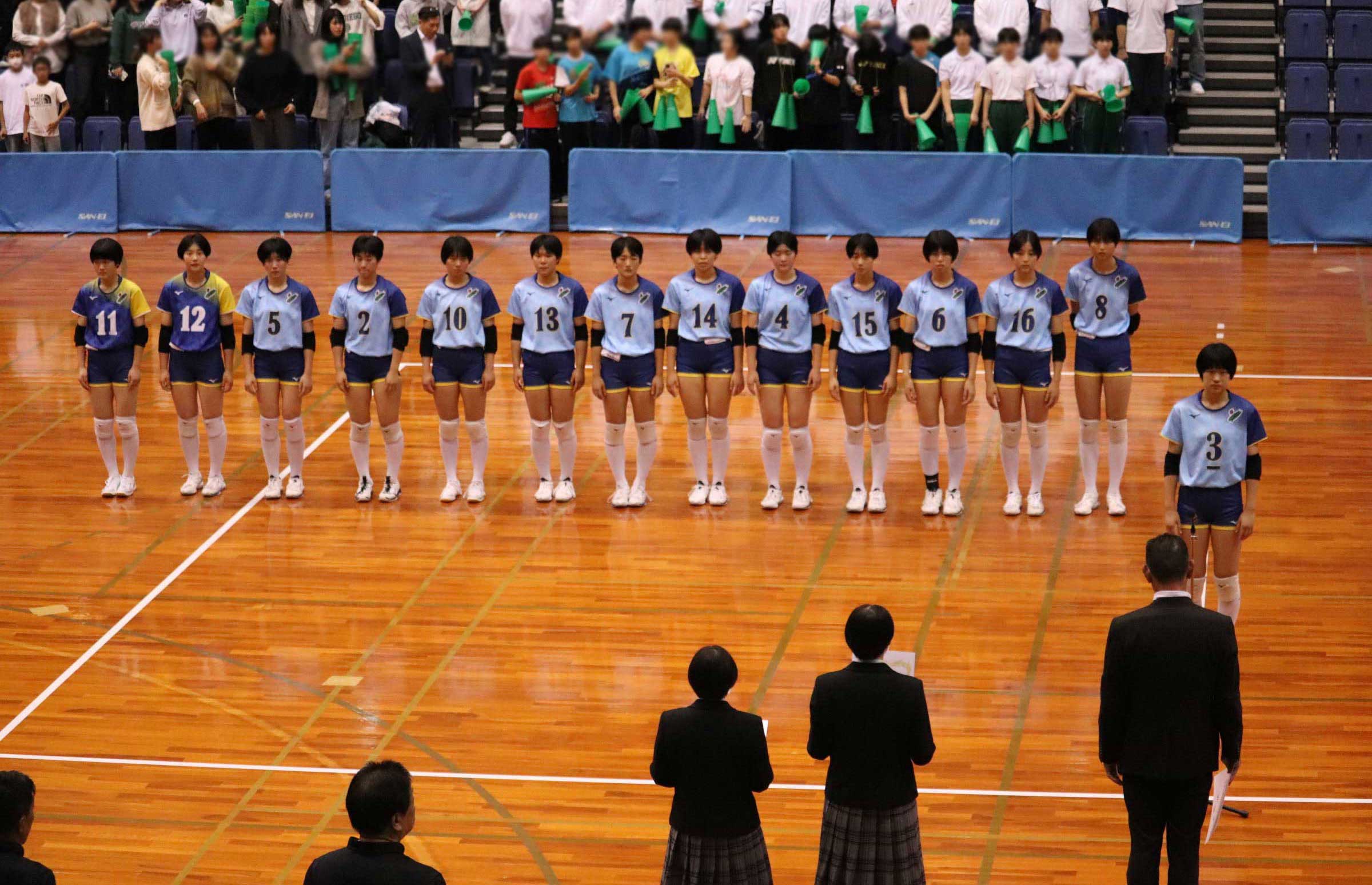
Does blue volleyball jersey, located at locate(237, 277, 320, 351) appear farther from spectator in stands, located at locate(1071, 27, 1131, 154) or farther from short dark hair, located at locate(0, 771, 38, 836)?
spectator in stands, located at locate(1071, 27, 1131, 154)

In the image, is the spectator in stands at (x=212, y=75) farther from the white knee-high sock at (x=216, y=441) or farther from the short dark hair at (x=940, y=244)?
the white knee-high sock at (x=216, y=441)

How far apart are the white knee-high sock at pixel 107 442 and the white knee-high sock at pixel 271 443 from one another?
3.68 ft

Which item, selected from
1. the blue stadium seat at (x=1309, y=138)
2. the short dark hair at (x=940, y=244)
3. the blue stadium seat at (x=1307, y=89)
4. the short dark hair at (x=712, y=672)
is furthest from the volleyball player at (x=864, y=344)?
the blue stadium seat at (x=1307, y=89)

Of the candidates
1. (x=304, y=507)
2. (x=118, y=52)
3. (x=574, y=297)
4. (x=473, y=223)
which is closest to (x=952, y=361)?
(x=574, y=297)

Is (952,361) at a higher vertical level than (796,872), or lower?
higher

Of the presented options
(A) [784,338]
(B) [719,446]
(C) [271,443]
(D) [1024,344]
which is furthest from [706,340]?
(C) [271,443]

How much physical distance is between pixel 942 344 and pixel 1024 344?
0.58 m

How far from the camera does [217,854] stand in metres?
8.28

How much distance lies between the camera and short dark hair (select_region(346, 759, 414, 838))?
503 centimetres

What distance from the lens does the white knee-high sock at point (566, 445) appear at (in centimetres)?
1290

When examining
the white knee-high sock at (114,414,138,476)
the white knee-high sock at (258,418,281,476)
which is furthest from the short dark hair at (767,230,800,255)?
the white knee-high sock at (114,414,138,476)

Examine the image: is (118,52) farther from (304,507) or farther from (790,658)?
(304,507)

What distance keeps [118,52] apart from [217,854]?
5.06m

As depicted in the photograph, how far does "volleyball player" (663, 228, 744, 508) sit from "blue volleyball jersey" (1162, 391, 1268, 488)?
371cm
